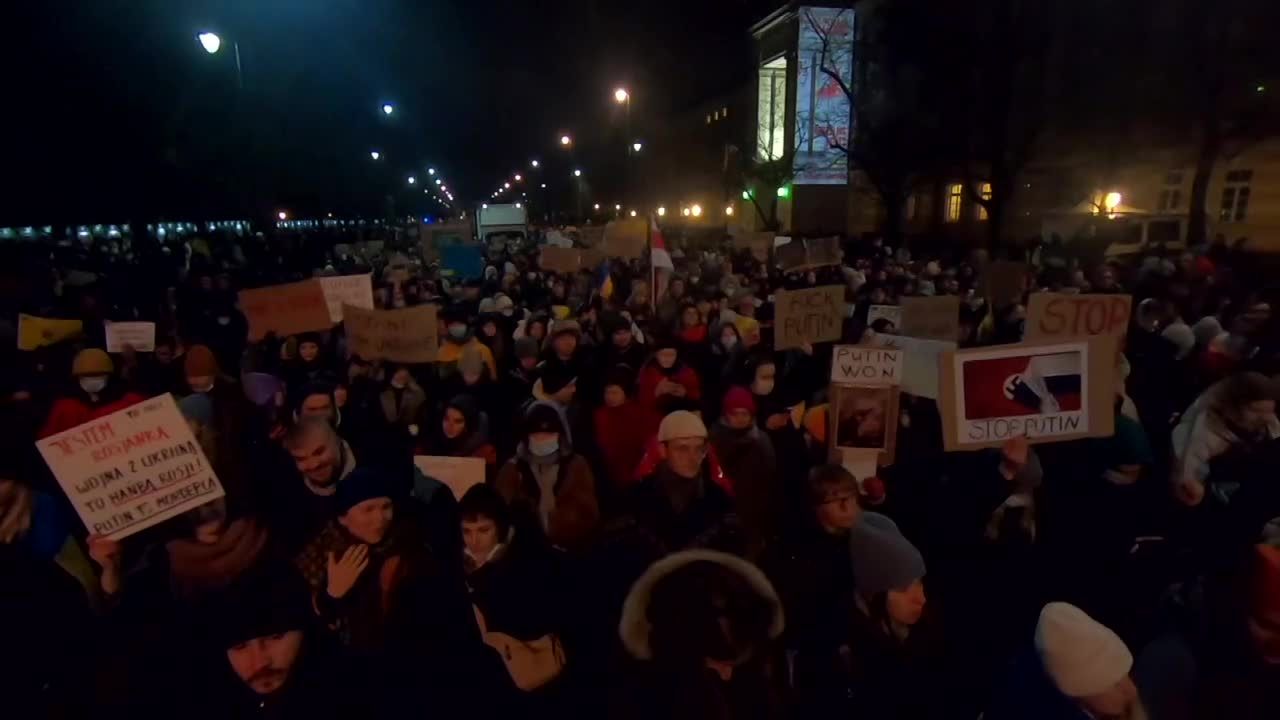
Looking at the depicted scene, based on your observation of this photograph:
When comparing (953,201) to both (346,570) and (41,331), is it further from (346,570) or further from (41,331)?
(346,570)

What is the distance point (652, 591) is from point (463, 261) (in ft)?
→ 41.5

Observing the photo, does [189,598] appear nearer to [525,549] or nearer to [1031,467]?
[525,549]

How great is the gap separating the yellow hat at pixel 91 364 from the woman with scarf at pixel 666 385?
390 cm

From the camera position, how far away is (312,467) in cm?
394

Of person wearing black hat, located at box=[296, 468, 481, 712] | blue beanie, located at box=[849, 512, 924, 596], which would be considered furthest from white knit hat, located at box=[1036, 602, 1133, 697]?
person wearing black hat, located at box=[296, 468, 481, 712]

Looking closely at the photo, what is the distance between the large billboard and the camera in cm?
4559

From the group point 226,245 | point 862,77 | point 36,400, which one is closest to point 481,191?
point 862,77

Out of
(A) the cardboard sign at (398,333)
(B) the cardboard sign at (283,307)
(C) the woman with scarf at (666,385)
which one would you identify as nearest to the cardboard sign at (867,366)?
(C) the woman with scarf at (666,385)

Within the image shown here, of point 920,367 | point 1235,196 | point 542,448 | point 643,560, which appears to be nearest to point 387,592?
point 643,560

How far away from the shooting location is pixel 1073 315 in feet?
17.9

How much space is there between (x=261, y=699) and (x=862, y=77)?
41346 millimetres

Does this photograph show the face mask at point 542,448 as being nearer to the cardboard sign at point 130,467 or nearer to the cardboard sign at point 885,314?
the cardboard sign at point 130,467

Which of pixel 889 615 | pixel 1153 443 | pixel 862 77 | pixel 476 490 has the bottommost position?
pixel 1153 443

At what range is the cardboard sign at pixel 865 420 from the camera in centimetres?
488
